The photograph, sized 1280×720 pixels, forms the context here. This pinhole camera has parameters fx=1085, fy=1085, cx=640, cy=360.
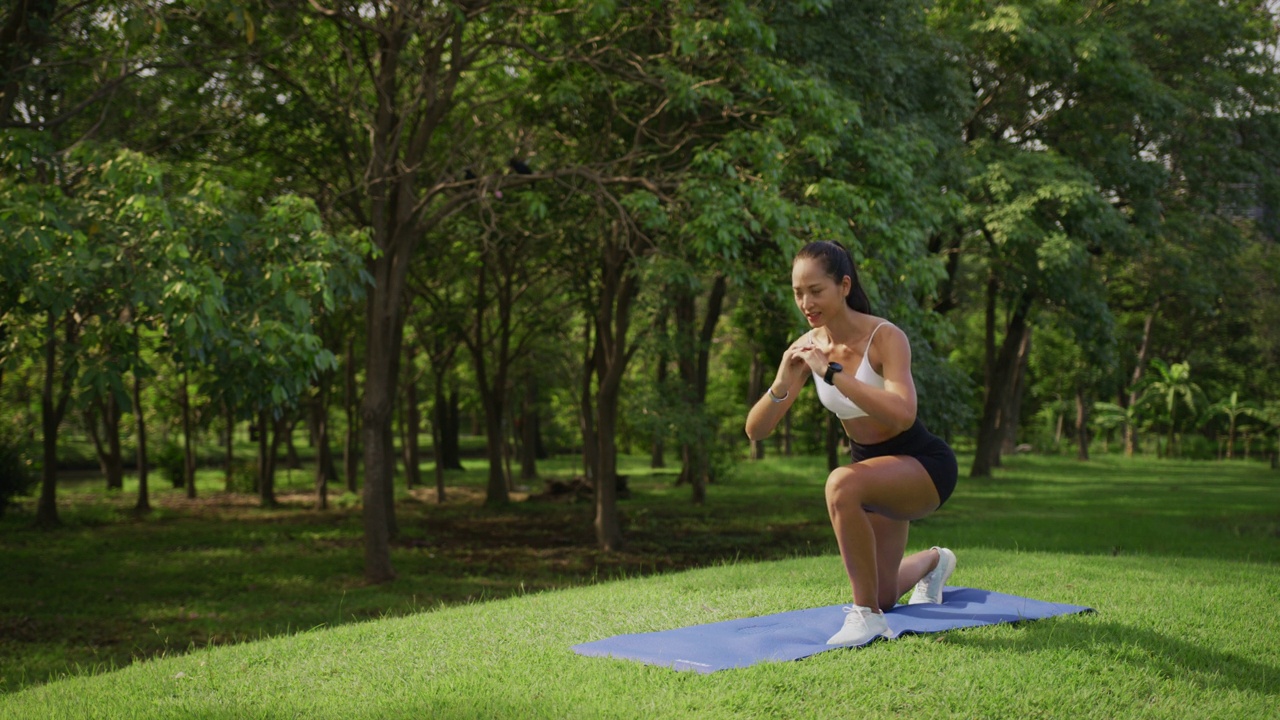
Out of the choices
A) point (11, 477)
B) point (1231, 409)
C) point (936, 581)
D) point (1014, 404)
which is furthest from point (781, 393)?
point (1231, 409)

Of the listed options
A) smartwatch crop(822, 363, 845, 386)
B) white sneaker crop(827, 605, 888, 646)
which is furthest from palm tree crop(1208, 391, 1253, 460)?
smartwatch crop(822, 363, 845, 386)

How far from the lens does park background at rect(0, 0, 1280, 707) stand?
10.1m

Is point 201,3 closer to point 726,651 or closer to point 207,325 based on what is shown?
point 207,325

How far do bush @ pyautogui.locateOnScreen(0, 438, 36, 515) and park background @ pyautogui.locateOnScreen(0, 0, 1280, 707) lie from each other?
0.06 metres

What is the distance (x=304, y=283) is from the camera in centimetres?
1036

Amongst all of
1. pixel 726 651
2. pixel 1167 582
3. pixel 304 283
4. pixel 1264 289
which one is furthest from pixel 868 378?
pixel 1264 289

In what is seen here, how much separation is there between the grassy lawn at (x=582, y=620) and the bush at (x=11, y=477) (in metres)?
1.14

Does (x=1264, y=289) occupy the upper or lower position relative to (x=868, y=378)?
upper

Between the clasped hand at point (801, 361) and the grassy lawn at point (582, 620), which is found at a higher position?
the clasped hand at point (801, 361)

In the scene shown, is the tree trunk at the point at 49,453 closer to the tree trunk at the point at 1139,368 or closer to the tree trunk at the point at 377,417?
the tree trunk at the point at 377,417

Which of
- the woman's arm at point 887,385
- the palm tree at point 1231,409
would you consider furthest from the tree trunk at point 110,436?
the palm tree at point 1231,409

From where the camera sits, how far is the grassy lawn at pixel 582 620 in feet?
15.3

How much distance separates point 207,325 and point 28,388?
19805mm

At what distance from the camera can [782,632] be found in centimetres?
565
